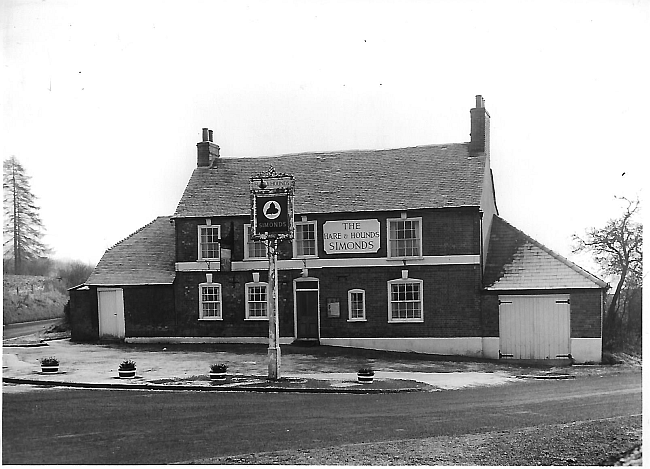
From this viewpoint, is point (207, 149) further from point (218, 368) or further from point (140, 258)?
point (218, 368)

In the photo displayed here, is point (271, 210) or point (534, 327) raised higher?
point (271, 210)

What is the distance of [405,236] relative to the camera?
26.6 ft

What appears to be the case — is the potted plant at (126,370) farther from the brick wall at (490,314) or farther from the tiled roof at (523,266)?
the tiled roof at (523,266)

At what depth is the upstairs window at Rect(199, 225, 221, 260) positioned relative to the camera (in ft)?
A: 27.0

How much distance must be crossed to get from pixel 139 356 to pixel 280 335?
145cm

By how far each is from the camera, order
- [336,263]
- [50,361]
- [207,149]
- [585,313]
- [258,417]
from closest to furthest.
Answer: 1. [258,417]
2. [585,313]
3. [50,361]
4. [207,149]
5. [336,263]

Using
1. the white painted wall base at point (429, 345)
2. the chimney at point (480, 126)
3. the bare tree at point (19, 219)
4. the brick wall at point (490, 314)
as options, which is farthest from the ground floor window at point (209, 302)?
the chimney at point (480, 126)

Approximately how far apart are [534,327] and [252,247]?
301cm

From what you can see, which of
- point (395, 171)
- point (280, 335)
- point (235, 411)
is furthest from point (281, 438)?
point (395, 171)

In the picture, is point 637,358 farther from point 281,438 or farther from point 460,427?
point 281,438

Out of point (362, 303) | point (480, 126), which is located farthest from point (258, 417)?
point (480, 126)

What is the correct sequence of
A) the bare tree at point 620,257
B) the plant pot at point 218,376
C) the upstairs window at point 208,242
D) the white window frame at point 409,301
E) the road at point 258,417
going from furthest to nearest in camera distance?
the upstairs window at point 208,242
the white window frame at point 409,301
the plant pot at point 218,376
the bare tree at point 620,257
the road at point 258,417

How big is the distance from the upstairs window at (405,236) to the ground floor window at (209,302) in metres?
1.87

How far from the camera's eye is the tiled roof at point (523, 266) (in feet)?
25.8
